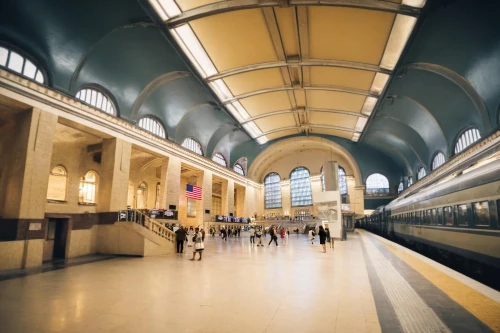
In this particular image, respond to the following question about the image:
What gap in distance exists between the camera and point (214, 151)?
30.1m

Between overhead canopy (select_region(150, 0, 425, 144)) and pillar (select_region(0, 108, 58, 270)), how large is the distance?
25.7ft

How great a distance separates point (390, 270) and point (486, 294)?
291 centimetres

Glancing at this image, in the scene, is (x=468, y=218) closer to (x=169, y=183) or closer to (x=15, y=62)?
(x=15, y=62)

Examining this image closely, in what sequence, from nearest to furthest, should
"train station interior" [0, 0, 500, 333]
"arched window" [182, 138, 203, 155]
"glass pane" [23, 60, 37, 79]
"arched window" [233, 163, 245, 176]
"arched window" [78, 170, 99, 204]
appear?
"train station interior" [0, 0, 500, 333] → "glass pane" [23, 60, 37, 79] → "arched window" [78, 170, 99, 204] → "arched window" [182, 138, 203, 155] → "arched window" [233, 163, 245, 176]

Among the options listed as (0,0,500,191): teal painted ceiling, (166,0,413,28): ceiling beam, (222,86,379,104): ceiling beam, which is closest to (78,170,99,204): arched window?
(0,0,500,191): teal painted ceiling

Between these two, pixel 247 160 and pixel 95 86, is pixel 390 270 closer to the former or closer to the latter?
pixel 95 86

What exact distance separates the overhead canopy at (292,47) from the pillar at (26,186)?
7.84 meters

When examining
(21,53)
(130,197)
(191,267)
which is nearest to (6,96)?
(21,53)

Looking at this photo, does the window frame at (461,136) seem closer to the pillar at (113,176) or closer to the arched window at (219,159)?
the pillar at (113,176)

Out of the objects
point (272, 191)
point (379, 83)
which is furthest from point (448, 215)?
point (272, 191)

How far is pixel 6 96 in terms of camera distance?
10.4 meters

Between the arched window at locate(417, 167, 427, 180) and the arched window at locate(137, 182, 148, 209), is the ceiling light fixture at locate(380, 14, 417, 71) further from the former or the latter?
the arched window at locate(137, 182, 148, 209)

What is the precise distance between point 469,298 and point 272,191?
1638 inches

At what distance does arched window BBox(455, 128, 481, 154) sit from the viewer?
1831cm
